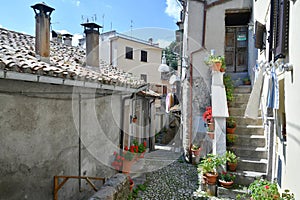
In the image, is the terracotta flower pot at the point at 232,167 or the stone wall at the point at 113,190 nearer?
the stone wall at the point at 113,190

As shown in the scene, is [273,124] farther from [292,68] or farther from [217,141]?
[292,68]

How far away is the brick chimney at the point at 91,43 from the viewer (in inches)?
284

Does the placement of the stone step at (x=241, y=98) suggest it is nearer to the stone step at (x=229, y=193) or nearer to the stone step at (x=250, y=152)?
the stone step at (x=250, y=152)

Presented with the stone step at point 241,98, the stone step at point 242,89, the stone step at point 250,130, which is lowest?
the stone step at point 250,130

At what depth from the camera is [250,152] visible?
274 inches

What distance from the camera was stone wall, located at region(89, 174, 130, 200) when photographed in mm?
3625

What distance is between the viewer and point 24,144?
12.4ft

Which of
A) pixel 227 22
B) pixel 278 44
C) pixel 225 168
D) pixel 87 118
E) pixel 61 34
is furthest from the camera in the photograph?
pixel 61 34

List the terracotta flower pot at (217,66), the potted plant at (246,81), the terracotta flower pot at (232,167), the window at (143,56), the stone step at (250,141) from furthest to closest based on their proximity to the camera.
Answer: the window at (143,56), the potted plant at (246,81), the terracotta flower pot at (217,66), the stone step at (250,141), the terracotta flower pot at (232,167)

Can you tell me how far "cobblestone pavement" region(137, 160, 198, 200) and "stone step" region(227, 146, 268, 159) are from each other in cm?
167

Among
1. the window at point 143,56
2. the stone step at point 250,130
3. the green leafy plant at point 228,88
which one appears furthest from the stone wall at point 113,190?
the window at point 143,56

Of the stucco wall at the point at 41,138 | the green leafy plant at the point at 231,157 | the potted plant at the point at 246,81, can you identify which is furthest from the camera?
the potted plant at the point at 246,81

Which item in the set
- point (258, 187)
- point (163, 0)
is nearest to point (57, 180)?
point (258, 187)

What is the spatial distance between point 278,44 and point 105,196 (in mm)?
4157
